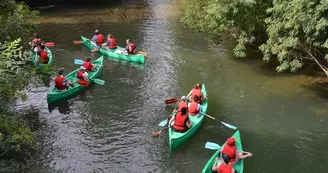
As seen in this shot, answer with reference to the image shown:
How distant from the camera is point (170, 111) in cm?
1702

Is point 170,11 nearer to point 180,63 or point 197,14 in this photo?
point 197,14

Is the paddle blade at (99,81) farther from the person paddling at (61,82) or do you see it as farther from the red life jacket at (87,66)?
the person paddling at (61,82)

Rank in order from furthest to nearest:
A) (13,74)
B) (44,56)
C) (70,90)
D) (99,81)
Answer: (44,56) < (99,81) < (70,90) < (13,74)

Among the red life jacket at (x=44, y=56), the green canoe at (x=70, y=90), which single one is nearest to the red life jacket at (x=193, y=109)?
the green canoe at (x=70, y=90)

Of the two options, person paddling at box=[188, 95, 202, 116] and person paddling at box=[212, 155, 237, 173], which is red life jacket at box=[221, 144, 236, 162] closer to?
person paddling at box=[212, 155, 237, 173]

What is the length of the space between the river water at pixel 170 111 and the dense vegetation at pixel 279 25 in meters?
1.59

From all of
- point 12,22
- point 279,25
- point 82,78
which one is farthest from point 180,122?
point 279,25

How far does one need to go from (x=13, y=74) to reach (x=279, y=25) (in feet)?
41.7

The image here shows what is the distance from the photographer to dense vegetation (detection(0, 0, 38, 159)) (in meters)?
9.50

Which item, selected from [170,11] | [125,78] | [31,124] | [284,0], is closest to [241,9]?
[284,0]

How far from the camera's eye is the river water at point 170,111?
1344 centimetres

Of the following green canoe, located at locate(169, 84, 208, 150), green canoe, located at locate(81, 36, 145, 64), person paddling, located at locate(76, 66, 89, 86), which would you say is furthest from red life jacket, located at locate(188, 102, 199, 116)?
green canoe, located at locate(81, 36, 145, 64)

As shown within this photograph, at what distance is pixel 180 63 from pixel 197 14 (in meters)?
3.82

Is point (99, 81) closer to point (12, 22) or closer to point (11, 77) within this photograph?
point (12, 22)
